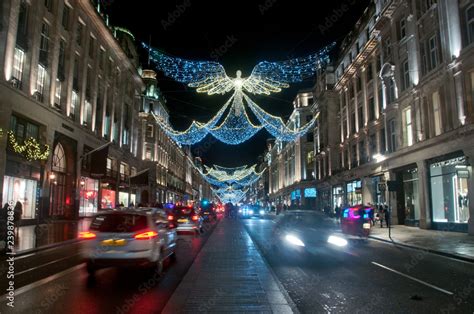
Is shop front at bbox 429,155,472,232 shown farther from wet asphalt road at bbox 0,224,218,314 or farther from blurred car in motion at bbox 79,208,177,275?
blurred car in motion at bbox 79,208,177,275

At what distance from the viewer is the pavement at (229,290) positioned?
6.35 meters

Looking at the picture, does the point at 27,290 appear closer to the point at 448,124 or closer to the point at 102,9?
the point at 448,124

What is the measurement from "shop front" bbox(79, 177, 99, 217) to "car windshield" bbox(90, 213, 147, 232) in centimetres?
2838

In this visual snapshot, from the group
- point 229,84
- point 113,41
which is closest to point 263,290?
point 229,84

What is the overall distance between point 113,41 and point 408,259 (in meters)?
39.7

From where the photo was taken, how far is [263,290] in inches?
302

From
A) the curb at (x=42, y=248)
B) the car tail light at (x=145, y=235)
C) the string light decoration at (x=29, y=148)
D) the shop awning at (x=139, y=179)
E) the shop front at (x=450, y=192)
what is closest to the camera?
the car tail light at (x=145, y=235)

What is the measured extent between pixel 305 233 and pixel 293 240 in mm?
555

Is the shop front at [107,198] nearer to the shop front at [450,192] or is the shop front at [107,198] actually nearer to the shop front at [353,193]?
the shop front at [353,193]

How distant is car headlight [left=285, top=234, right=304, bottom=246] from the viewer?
45.9ft

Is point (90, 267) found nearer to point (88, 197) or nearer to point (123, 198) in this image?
point (88, 197)

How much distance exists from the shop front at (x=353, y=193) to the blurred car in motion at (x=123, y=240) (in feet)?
104

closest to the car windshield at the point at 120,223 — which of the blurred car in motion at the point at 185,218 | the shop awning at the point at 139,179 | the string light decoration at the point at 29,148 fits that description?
the blurred car in motion at the point at 185,218

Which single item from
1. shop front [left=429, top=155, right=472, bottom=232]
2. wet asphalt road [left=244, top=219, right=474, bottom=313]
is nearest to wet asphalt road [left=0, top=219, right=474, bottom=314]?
wet asphalt road [left=244, top=219, right=474, bottom=313]
